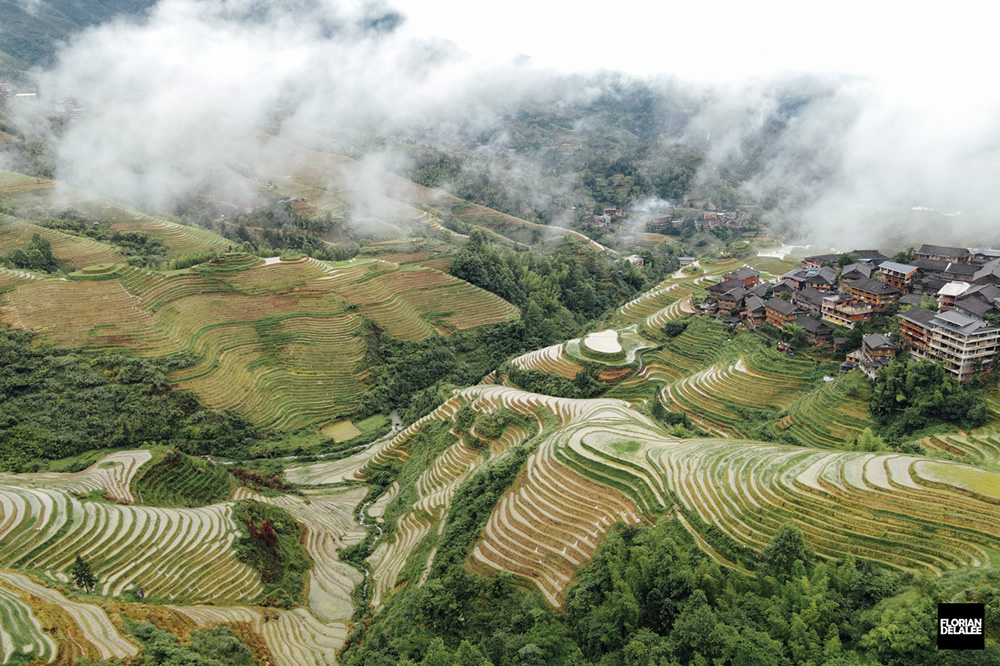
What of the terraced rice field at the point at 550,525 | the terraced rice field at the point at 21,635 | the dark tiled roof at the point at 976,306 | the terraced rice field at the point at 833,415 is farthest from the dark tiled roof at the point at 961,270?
the terraced rice field at the point at 21,635

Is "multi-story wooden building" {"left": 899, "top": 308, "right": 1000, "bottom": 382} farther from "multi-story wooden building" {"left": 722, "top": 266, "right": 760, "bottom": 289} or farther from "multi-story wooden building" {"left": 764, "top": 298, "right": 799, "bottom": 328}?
"multi-story wooden building" {"left": 722, "top": 266, "right": 760, "bottom": 289}

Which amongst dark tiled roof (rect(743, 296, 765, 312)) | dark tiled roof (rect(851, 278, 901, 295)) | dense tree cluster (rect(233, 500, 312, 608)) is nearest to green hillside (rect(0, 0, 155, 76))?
dense tree cluster (rect(233, 500, 312, 608))

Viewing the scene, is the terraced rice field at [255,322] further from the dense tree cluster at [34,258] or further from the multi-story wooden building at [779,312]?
the multi-story wooden building at [779,312]

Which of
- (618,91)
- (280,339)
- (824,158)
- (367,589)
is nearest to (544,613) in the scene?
(367,589)

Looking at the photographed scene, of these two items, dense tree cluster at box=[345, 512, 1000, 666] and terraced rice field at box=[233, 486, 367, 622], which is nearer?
dense tree cluster at box=[345, 512, 1000, 666]

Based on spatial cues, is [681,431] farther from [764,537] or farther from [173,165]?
[173,165]

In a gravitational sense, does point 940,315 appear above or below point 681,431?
above
